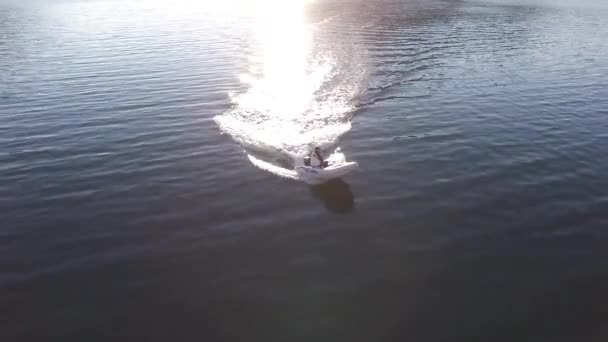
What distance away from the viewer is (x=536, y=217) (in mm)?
23812

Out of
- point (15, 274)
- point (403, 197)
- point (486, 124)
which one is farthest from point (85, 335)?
point (486, 124)

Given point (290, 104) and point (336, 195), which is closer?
point (336, 195)

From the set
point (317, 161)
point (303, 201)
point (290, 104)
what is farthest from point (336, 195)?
point (290, 104)

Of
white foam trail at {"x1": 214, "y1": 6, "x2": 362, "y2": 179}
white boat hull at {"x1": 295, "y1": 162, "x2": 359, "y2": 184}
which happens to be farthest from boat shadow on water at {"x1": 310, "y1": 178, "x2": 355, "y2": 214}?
white foam trail at {"x1": 214, "y1": 6, "x2": 362, "y2": 179}

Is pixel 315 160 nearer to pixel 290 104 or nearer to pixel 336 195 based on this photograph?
pixel 336 195

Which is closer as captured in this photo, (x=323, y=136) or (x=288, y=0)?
(x=323, y=136)

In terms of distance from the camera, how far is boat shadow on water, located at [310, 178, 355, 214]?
25000mm

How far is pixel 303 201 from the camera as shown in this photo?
25516 mm

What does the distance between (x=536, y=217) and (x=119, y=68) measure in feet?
151

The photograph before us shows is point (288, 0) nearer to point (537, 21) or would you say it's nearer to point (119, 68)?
point (537, 21)

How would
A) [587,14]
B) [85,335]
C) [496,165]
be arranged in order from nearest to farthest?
[85,335]
[496,165]
[587,14]

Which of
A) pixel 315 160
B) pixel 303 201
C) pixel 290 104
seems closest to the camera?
pixel 303 201

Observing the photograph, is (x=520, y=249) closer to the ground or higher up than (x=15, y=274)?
closer to the ground

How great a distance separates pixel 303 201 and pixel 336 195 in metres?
2.01
